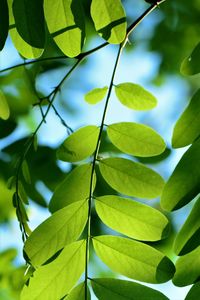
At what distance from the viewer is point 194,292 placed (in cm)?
131

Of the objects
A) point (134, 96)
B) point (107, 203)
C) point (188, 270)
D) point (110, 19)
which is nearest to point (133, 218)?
point (107, 203)

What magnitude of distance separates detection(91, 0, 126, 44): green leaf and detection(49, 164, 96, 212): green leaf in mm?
386

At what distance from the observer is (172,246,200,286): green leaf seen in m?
1.35

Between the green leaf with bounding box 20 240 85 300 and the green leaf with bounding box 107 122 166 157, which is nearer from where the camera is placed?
the green leaf with bounding box 20 240 85 300

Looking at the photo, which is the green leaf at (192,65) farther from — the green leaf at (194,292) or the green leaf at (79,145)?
the green leaf at (194,292)

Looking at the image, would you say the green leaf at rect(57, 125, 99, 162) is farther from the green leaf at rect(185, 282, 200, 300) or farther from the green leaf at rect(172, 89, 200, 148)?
the green leaf at rect(185, 282, 200, 300)

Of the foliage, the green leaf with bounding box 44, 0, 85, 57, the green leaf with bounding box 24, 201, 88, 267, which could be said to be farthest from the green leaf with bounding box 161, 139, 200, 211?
the green leaf with bounding box 44, 0, 85, 57

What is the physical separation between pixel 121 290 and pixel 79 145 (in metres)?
0.43

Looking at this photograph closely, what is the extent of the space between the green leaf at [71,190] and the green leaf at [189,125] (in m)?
0.28

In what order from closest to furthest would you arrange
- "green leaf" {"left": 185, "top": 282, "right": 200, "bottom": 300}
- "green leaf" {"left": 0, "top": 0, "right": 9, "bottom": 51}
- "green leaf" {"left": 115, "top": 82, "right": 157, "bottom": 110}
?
"green leaf" {"left": 185, "top": 282, "right": 200, "bottom": 300} < "green leaf" {"left": 0, "top": 0, "right": 9, "bottom": 51} < "green leaf" {"left": 115, "top": 82, "right": 157, "bottom": 110}

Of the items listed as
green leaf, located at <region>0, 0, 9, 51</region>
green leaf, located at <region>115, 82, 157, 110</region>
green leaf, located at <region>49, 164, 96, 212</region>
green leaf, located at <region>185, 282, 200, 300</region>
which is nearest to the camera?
green leaf, located at <region>185, 282, 200, 300</region>

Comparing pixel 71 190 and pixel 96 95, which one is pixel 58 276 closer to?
pixel 71 190

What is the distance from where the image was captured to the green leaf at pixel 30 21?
1.39 metres

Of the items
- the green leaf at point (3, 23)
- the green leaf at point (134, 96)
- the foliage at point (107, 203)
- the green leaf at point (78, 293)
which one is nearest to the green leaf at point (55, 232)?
the foliage at point (107, 203)
